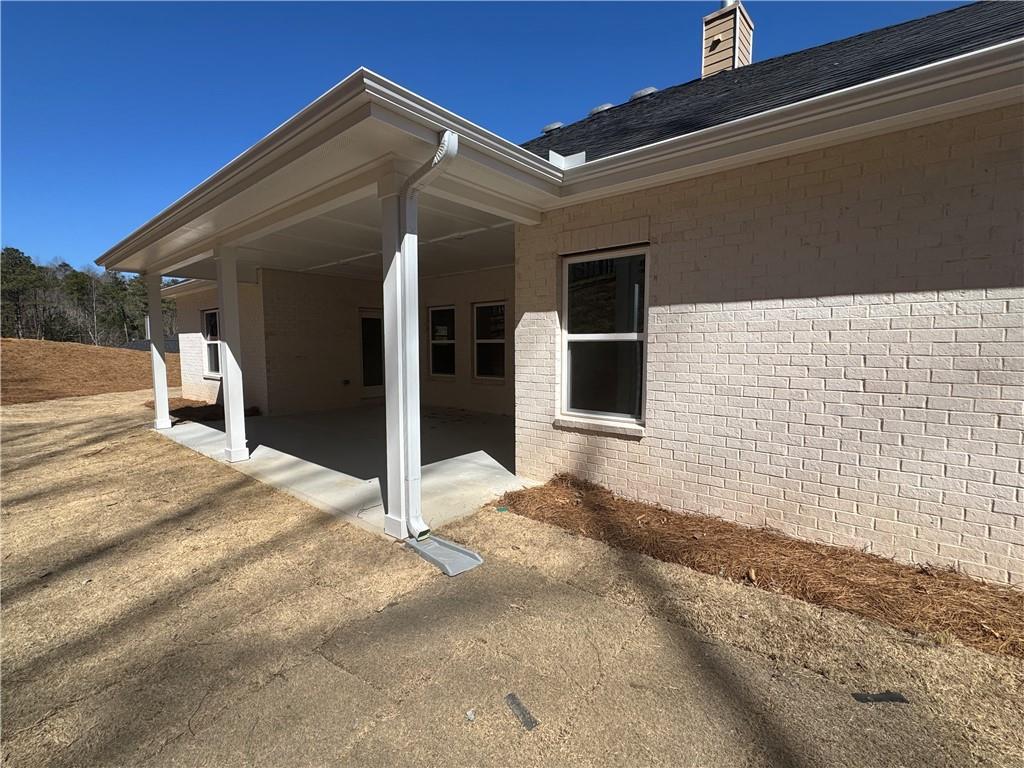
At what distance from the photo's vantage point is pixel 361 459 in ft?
19.3

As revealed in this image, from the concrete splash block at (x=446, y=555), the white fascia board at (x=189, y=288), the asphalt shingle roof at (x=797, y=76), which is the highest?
the asphalt shingle roof at (x=797, y=76)

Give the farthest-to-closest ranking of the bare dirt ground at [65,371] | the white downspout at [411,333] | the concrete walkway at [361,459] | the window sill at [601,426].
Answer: the bare dirt ground at [65,371] < the concrete walkway at [361,459] < the window sill at [601,426] < the white downspout at [411,333]

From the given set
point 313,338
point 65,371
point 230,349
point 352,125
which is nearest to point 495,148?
point 352,125

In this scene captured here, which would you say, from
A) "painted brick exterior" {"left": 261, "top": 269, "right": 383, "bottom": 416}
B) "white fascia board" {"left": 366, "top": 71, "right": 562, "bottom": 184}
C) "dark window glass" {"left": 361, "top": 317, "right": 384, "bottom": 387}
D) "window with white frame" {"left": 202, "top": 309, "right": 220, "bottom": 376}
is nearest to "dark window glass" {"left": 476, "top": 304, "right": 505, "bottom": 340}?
"dark window glass" {"left": 361, "top": 317, "right": 384, "bottom": 387}

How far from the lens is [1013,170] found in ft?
8.31

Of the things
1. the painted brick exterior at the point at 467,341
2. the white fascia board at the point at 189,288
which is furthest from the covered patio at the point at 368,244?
the white fascia board at the point at 189,288

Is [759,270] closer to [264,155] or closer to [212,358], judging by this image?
[264,155]

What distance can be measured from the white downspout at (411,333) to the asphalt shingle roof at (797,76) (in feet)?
6.34

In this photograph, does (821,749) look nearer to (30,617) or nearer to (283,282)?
(30,617)

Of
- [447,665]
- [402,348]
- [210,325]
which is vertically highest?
[210,325]

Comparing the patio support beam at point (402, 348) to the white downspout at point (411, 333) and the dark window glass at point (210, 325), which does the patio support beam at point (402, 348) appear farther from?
the dark window glass at point (210, 325)

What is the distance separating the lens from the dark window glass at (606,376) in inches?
166

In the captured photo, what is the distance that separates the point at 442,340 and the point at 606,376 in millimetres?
6387

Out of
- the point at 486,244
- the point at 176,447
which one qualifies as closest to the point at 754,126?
the point at 486,244
